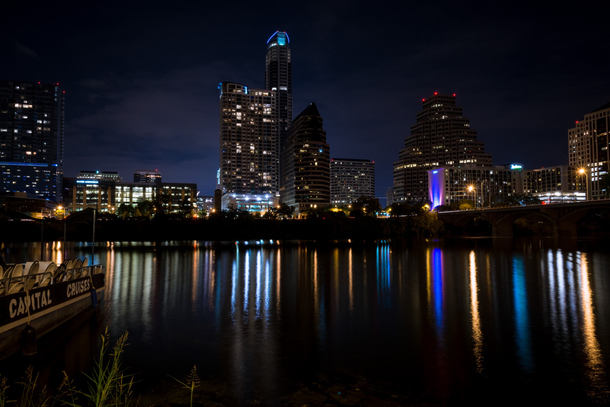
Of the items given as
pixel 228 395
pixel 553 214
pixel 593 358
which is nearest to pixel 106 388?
pixel 228 395

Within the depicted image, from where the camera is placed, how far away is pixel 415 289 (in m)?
25.8

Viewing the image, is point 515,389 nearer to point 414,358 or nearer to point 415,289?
point 414,358

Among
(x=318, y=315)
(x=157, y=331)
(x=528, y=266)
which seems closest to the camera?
(x=157, y=331)

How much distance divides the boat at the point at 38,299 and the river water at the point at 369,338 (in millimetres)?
906

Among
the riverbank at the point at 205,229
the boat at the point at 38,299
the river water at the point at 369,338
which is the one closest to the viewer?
the river water at the point at 369,338

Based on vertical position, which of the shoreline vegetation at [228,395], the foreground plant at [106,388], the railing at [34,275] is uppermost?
the railing at [34,275]

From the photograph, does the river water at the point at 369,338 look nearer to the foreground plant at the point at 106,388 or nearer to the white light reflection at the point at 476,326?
the white light reflection at the point at 476,326

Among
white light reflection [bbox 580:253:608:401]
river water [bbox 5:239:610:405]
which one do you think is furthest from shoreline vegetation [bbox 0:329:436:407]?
white light reflection [bbox 580:253:608:401]

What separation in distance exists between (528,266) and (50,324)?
135 ft

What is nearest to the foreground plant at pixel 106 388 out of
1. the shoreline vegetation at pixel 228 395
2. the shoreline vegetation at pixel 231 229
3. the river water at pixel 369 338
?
the shoreline vegetation at pixel 228 395

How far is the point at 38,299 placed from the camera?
13.5 metres

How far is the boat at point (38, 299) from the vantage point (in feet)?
39.3

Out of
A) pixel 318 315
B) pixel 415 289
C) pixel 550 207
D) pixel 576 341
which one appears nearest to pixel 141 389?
pixel 318 315

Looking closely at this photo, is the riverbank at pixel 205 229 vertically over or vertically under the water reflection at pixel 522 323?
over
